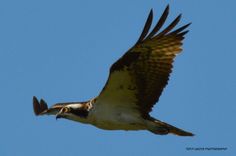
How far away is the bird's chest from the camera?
43.0ft

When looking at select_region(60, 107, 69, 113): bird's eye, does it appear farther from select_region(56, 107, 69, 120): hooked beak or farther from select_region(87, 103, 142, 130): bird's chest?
select_region(87, 103, 142, 130): bird's chest

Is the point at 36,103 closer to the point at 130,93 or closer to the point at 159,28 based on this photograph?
the point at 130,93

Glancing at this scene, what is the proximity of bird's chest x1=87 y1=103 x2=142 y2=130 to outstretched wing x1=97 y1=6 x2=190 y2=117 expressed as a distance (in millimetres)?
111

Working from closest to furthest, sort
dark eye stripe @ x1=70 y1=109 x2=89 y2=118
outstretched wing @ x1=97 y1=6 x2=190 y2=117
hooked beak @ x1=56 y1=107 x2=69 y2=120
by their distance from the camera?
outstretched wing @ x1=97 y1=6 x2=190 y2=117, dark eye stripe @ x1=70 y1=109 x2=89 y2=118, hooked beak @ x1=56 y1=107 x2=69 y2=120

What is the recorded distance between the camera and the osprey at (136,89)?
12.8 meters

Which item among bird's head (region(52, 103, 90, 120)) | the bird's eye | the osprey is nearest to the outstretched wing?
→ the osprey

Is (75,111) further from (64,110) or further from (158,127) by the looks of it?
(158,127)

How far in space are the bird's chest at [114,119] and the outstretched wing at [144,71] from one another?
0.11 meters

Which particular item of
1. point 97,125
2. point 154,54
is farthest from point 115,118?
point 154,54

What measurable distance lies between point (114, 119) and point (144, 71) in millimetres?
990

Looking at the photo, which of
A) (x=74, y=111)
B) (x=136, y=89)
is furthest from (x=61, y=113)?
(x=136, y=89)

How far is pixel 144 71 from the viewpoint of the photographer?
13.0 metres

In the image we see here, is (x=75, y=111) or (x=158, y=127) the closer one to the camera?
(x=158, y=127)

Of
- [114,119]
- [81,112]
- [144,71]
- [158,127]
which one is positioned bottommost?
[158,127]
